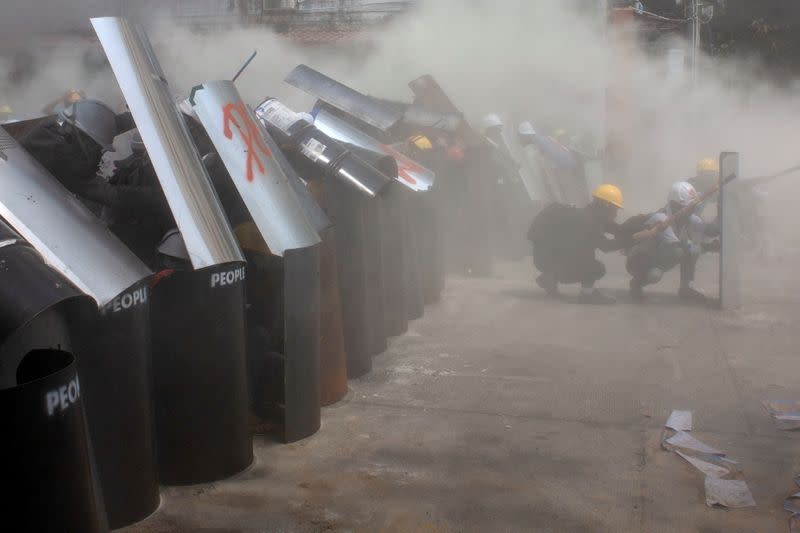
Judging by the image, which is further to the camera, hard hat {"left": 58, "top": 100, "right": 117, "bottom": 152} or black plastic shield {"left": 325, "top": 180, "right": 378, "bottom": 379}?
black plastic shield {"left": 325, "top": 180, "right": 378, "bottom": 379}

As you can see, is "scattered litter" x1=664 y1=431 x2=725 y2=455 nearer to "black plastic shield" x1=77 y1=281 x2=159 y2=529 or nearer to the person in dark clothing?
"black plastic shield" x1=77 y1=281 x2=159 y2=529

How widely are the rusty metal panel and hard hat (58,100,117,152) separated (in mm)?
442

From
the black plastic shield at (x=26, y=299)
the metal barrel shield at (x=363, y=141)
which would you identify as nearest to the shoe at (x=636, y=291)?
the metal barrel shield at (x=363, y=141)

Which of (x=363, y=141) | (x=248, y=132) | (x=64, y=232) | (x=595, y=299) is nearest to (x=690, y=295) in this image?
(x=595, y=299)

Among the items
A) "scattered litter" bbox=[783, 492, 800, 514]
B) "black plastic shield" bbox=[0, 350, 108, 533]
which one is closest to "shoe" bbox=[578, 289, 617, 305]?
"scattered litter" bbox=[783, 492, 800, 514]

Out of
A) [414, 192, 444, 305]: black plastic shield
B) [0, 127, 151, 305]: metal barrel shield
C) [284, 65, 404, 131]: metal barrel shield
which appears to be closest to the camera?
[0, 127, 151, 305]: metal barrel shield

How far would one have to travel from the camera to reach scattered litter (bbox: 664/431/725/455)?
445 cm

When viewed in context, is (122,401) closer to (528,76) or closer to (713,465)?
(713,465)

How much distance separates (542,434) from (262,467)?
141 centimetres

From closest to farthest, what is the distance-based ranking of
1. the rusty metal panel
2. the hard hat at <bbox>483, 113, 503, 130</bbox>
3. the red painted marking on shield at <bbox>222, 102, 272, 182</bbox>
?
the rusty metal panel
the red painted marking on shield at <bbox>222, 102, 272, 182</bbox>
the hard hat at <bbox>483, 113, 503, 130</bbox>

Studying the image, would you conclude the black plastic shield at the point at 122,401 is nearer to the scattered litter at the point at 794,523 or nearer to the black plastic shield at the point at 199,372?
the black plastic shield at the point at 199,372

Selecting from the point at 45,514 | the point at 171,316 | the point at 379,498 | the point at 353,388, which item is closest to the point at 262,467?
the point at 379,498

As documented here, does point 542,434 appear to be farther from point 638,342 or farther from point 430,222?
point 430,222

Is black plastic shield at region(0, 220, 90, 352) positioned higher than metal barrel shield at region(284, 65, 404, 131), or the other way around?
metal barrel shield at region(284, 65, 404, 131)
